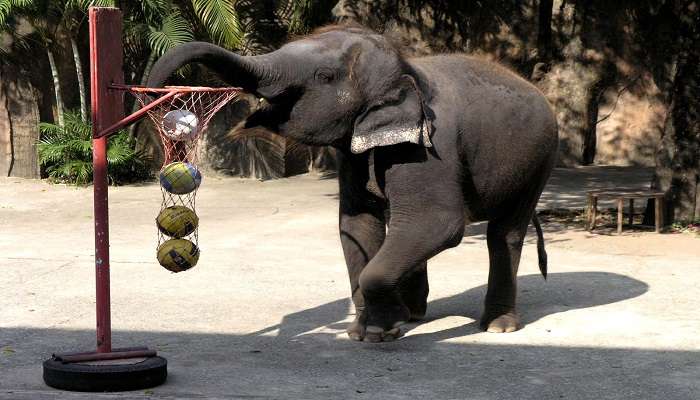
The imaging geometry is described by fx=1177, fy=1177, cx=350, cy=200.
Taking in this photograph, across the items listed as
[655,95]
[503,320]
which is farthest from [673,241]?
[655,95]

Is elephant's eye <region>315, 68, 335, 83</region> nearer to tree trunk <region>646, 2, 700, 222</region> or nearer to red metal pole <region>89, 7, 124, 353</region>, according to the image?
red metal pole <region>89, 7, 124, 353</region>

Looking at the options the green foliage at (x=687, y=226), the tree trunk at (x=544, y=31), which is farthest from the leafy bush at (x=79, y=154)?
the green foliage at (x=687, y=226)

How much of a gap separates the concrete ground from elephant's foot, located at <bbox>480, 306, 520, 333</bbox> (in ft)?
0.30

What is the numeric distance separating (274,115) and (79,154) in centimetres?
987

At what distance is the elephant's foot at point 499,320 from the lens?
23.7 feet

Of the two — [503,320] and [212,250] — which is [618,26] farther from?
[503,320]

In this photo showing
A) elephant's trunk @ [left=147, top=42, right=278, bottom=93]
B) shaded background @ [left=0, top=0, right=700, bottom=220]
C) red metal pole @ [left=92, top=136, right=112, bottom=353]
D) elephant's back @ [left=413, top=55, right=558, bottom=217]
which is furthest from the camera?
shaded background @ [left=0, top=0, right=700, bottom=220]

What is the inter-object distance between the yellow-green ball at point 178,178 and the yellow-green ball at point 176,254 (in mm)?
271

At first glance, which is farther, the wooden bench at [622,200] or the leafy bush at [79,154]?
the leafy bush at [79,154]

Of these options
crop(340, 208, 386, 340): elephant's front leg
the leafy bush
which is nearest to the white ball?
crop(340, 208, 386, 340): elephant's front leg

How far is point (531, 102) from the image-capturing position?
724 centimetres

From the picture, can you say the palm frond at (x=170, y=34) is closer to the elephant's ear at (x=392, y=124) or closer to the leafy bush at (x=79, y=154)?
the leafy bush at (x=79, y=154)

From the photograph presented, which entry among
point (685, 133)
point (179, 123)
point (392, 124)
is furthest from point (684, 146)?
point (179, 123)

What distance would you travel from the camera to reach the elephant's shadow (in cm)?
732
